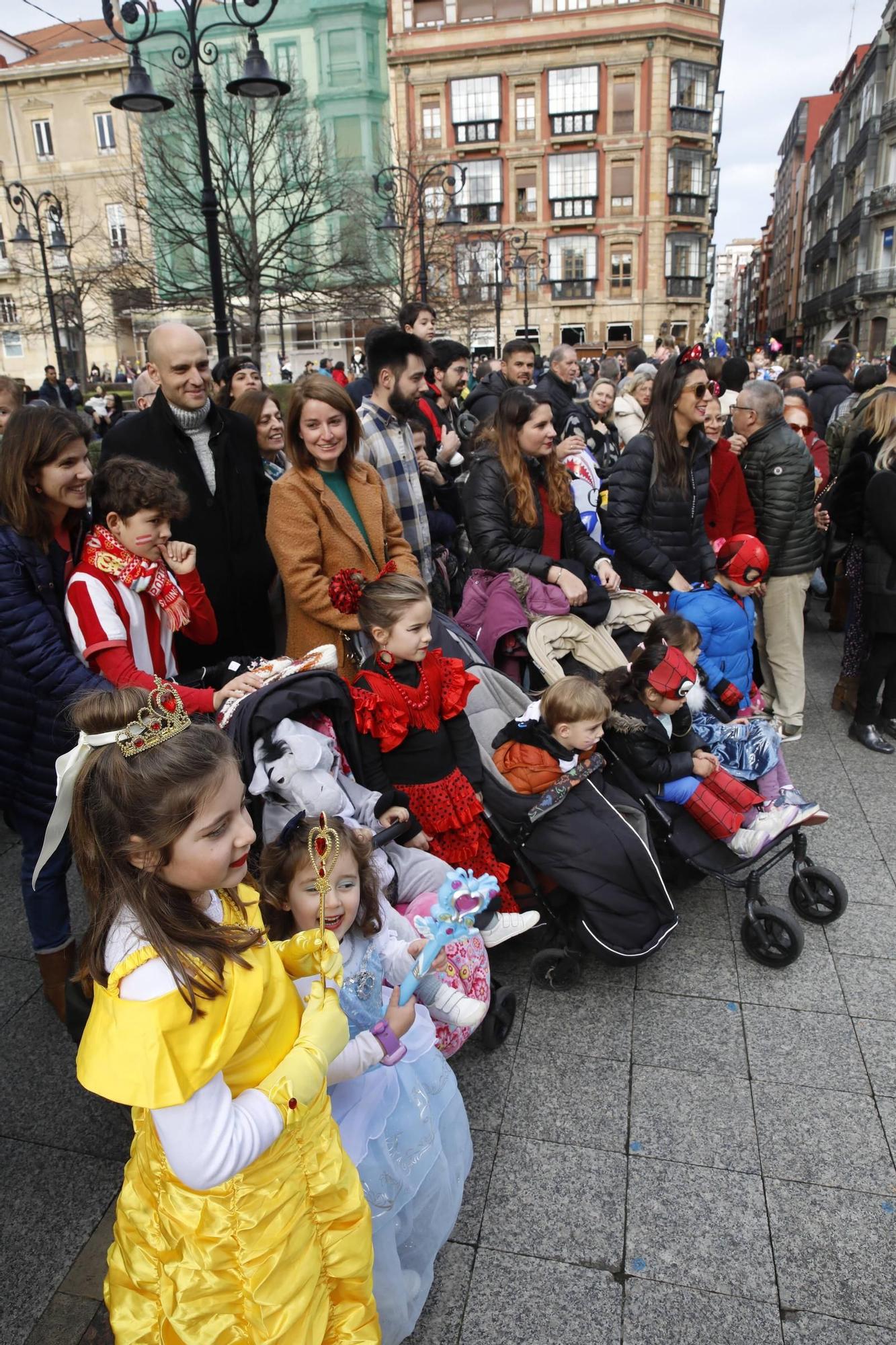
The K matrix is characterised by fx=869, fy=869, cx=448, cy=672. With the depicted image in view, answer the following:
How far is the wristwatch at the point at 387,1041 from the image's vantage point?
2035mm

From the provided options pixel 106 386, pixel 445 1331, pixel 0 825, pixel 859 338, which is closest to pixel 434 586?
pixel 0 825

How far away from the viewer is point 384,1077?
217 centimetres

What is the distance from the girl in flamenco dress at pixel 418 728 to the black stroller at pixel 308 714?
81 mm

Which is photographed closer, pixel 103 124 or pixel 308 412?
pixel 308 412

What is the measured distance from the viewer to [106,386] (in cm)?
3139

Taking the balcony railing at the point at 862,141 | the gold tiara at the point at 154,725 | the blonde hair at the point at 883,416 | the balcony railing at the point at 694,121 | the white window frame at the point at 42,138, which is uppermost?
the white window frame at the point at 42,138

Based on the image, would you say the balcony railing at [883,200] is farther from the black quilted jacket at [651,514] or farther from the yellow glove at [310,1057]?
the yellow glove at [310,1057]

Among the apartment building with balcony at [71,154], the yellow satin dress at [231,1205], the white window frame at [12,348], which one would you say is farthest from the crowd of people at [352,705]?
the white window frame at [12,348]

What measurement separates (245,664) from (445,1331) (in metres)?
2.11

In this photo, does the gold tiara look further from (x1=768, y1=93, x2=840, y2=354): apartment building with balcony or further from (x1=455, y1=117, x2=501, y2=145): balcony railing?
(x1=768, y1=93, x2=840, y2=354): apartment building with balcony

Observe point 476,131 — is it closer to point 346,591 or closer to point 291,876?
point 346,591

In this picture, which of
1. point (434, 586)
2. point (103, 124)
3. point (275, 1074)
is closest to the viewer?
point (275, 1074)

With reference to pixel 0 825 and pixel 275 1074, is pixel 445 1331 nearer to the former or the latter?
pixel 275 1074

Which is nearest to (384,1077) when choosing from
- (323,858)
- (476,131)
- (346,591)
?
(323,858)
